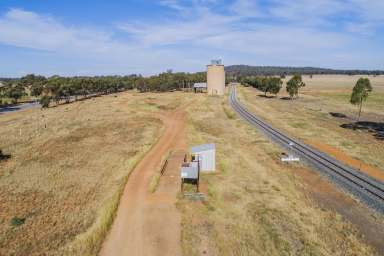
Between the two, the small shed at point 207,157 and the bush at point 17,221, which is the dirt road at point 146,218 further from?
the bush at point 17,221

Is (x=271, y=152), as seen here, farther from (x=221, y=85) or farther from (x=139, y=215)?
(x=221, y=85)

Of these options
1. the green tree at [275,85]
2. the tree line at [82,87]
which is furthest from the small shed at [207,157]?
the green tree at [275,85]

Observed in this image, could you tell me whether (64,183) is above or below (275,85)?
below

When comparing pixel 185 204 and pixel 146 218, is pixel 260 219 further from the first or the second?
pixel 146 218

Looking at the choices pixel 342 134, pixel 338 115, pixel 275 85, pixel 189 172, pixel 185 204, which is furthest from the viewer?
pixel 275 85

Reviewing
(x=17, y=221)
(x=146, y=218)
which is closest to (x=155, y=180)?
(x=146, y=218)

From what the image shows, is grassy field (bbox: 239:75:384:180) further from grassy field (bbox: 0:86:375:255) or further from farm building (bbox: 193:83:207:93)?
farm building (bbox: 193:83:207:93)
